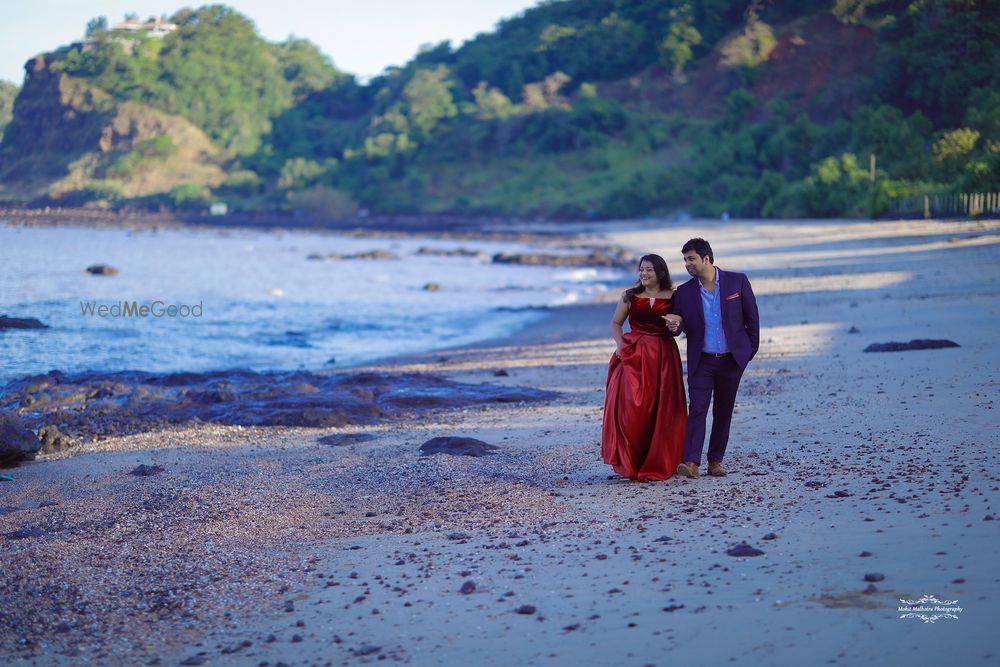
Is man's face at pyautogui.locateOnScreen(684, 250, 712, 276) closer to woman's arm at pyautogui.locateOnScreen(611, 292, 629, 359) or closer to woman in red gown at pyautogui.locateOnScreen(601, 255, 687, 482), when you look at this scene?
woman in red gown at pyautogui.locateOnScreen(601, 255, 687, 482)

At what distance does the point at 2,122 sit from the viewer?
110875 mm

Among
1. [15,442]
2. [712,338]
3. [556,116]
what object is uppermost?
[556,116]

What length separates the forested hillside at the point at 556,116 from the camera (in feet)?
168

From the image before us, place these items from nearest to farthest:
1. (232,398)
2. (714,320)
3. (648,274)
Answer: (714,320)
(648,274)
(232,398)

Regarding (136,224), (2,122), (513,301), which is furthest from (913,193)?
(2,122)

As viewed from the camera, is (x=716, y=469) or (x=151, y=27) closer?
(x=716, y=469)

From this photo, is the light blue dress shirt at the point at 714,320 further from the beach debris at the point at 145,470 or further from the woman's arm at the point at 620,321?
the beach debris at the point at 145,470

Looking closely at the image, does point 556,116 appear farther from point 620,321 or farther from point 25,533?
point 25,533

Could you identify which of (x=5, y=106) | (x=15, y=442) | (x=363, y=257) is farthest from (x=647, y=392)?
(x=5, y=106)

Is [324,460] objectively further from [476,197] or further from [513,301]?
[476,197]

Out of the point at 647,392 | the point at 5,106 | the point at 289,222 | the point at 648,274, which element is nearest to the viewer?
the point at 648,274

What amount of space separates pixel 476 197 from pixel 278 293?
165 ft

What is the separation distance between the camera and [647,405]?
6.67 metres

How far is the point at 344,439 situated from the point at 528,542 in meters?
3.80
